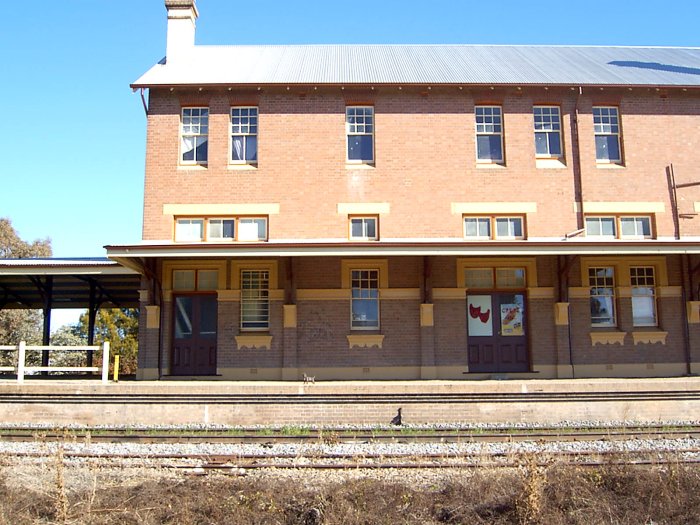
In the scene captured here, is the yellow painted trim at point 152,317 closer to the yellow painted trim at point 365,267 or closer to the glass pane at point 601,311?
the yellow painted trim at point 365,267

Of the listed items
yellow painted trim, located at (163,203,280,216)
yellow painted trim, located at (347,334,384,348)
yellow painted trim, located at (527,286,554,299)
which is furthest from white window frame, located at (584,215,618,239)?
yellow painted trim, located at (163,203,280,216)

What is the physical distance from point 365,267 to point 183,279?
4769 millimetres

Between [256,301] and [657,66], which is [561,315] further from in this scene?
[657,66]

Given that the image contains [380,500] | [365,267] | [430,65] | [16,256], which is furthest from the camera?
[16,256]

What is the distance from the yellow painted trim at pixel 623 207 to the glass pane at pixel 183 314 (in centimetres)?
1078

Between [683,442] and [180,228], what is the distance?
12639mm

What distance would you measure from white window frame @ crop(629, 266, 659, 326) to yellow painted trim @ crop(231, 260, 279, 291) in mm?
9400

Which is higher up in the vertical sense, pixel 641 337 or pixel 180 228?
pixel 180 228

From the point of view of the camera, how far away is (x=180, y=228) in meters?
18.0

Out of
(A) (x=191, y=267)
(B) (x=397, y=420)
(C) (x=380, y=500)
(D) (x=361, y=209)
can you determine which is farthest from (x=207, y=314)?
(C) (x=380, y=500)

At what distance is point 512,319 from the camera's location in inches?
707

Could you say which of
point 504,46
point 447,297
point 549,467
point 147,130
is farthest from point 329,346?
point 504,46

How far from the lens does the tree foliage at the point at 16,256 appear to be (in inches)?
1382

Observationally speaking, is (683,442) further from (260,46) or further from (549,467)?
(260,46)
